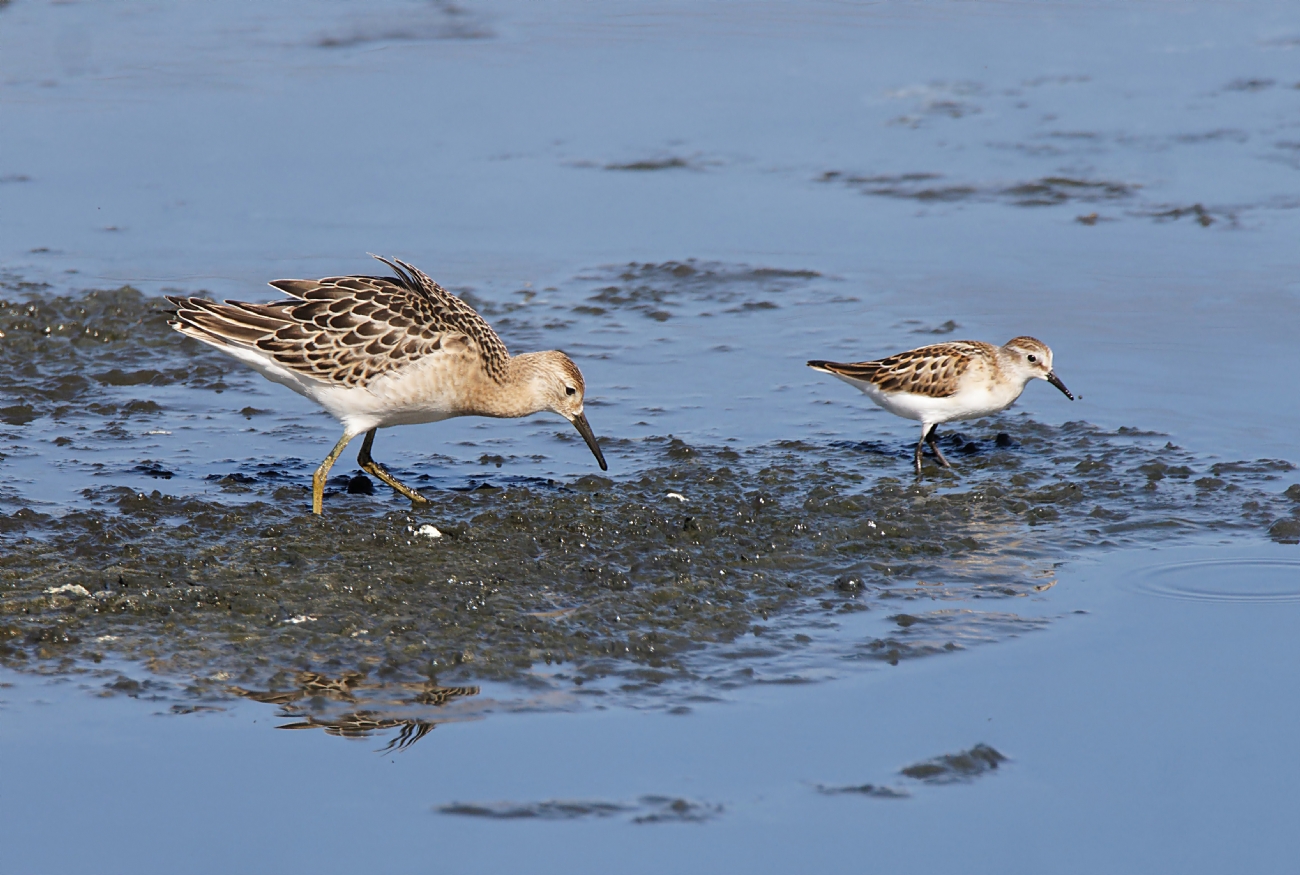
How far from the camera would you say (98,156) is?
15641 mm

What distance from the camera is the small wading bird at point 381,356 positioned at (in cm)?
918

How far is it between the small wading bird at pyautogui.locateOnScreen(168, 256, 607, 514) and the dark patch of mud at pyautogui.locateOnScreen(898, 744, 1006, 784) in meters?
3.82

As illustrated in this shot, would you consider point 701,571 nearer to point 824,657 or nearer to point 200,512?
point 824,657

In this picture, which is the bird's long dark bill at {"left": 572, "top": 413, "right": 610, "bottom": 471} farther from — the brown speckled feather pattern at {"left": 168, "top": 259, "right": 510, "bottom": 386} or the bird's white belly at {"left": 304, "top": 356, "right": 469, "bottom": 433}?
the bird's white belly at {"left": 304, "top": 356, "right": 469, "bottom": 433}

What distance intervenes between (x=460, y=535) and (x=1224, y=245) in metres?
7.82

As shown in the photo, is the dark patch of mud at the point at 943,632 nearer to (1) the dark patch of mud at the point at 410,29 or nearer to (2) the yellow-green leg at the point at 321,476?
(2) the yellow-green leg at the point at 321,476

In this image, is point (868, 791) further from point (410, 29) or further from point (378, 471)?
point (410, 29)

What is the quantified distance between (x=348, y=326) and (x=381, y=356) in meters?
0.29

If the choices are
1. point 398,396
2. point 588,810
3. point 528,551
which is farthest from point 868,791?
point 398,396

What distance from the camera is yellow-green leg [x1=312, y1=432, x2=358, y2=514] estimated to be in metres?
9.09

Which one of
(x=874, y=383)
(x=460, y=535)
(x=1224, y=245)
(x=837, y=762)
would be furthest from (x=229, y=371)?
(x=1224, y=245)

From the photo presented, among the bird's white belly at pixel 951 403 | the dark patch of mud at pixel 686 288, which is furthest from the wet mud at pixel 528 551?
the dark patch of mud at pixel 686 288

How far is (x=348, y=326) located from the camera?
9.23m

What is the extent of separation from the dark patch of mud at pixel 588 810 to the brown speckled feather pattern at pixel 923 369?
192 inches
